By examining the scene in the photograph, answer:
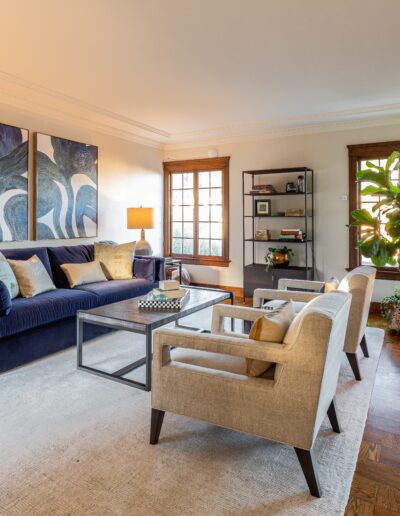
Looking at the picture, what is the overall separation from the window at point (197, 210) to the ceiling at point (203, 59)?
124cm

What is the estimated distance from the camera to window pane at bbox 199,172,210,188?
6.45 m

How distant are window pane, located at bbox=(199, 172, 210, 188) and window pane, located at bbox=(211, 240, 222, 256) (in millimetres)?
961

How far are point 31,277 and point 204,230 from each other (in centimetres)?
344

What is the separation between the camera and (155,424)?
6.68 ft

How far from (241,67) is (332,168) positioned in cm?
241

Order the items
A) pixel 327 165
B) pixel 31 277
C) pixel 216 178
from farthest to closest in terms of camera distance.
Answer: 1. pixel 216 178
2. pixel 327 165
3. pixel 31 277

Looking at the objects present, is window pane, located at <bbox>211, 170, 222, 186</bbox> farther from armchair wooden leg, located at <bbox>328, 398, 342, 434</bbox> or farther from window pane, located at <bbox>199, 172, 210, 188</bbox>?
armchair wooden leg, located at <bbox>328, 398, 342, 434</bbox>

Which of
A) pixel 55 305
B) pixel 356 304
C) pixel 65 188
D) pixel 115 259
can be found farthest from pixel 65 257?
pixel 356 304

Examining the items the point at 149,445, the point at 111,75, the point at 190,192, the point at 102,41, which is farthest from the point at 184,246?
the point at 149,445

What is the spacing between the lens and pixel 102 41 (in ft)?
10.2

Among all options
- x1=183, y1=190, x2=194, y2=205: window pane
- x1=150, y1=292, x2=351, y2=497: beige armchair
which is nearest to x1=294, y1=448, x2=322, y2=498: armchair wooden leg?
x1=150, y1=292, x2=351, y2=497: beige armchair

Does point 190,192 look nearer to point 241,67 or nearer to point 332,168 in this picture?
point 332,168

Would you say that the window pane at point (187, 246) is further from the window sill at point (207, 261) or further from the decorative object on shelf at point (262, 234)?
the decorative object on shelf at point (262, 234)

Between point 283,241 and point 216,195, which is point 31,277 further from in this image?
point 216,195
